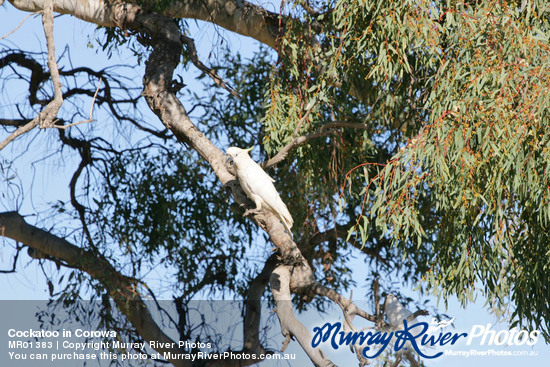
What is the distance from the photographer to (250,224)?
5.11m

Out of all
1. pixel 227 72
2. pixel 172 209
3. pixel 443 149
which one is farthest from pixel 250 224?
pixel 443 149

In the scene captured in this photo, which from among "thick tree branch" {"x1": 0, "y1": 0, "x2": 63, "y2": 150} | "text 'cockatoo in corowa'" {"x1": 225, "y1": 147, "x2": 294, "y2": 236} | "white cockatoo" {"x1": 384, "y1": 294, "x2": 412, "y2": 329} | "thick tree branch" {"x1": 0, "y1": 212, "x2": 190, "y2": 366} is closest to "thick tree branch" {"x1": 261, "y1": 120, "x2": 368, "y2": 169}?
"text 'cockatoo in corowa'" {"x1": 225, "y1": 147, "x2": 294, "y2": 236}

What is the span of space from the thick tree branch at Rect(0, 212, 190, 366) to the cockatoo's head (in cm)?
129

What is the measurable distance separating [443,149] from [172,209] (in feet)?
7.60

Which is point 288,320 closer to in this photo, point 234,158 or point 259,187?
point 259,187

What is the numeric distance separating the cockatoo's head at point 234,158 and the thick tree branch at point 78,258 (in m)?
1.29

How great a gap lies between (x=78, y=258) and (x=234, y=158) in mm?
1659

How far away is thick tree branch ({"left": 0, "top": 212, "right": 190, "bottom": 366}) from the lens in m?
4.37

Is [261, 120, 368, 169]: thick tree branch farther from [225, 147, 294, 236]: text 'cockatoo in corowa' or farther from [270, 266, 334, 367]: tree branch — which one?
[270, 266, 334, 367]: tree branch

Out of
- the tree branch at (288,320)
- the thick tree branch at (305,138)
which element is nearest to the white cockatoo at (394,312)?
the tree branch at (288,320)

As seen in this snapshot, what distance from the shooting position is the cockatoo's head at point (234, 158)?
11.0 ft

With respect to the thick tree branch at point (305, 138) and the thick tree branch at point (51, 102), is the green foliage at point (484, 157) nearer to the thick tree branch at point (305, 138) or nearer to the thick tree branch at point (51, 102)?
the thick tree branch at point (305, 138)

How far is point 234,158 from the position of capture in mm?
3342

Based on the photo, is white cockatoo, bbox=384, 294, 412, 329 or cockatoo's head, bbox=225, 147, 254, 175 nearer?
cockatoo's head, bbox=225, 147, 254, 175
